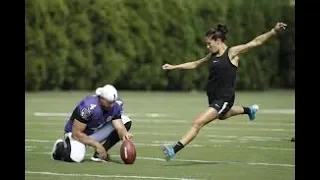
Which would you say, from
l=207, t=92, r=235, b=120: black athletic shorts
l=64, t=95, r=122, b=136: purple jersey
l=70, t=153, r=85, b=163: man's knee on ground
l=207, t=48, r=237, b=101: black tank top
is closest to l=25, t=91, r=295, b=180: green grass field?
l=70, t=153, r=85, b=163: man's knee on ground

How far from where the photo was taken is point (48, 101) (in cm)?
2156

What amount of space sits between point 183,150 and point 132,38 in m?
14.8

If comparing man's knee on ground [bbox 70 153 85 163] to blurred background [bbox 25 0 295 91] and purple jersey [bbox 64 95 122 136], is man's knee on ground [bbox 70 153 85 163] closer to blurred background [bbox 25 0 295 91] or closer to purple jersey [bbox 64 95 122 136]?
purple jersey [bbox 64 95 122 136]

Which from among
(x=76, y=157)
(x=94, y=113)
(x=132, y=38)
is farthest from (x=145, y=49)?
(x=94, y=113)

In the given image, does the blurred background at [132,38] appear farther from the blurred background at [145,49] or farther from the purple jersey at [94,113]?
the purple jersey at [94,113]

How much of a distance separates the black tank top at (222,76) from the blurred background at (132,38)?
587 inches

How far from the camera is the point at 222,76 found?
27.6 ft

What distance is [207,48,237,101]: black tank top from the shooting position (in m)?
8.39

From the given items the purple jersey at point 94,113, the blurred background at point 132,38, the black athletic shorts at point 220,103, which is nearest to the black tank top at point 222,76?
the black athletic shorts at point 220,103
